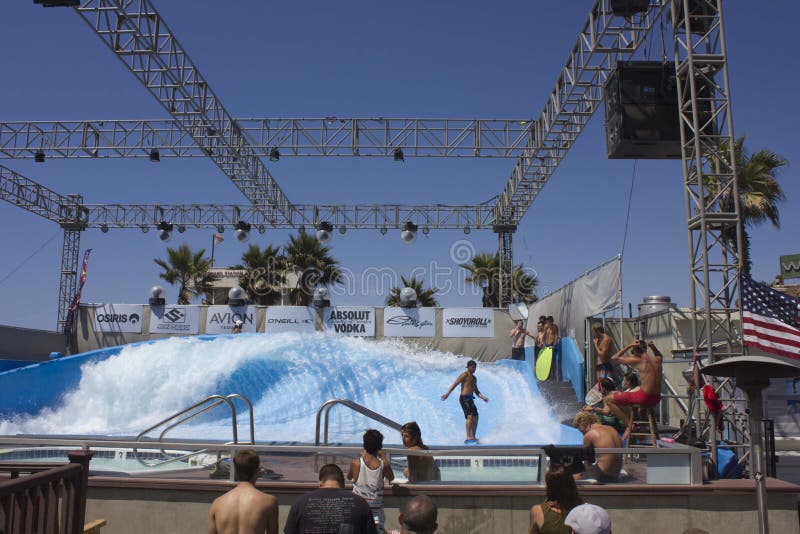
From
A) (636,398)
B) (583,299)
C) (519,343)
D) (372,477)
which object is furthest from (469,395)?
(519,343)

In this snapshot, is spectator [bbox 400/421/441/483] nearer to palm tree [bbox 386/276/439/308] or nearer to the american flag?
the american flag

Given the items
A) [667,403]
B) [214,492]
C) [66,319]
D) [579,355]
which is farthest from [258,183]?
[214,492]

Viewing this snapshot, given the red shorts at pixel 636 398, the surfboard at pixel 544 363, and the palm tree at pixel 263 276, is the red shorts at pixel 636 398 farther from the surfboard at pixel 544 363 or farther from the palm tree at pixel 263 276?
the palm tree at pixel 263 276

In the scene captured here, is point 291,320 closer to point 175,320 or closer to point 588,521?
point 175,320

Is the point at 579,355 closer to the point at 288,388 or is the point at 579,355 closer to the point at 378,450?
the point at 288,388

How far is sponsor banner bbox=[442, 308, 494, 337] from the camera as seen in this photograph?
72.2 feet

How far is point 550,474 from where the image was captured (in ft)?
12.6

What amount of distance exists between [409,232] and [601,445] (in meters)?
18.7

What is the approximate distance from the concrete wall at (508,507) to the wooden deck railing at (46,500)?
1668mm

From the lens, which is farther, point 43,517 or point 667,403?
point 667,403

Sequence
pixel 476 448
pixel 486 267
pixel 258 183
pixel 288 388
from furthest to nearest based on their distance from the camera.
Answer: pixel 486 267
pixel 258 183
pixel 288 388
pixel 476 448

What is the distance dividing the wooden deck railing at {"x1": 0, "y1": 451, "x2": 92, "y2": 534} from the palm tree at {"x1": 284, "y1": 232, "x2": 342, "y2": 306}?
85.9 feet

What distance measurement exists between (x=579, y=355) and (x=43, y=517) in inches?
433

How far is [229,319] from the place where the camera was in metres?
22.5
